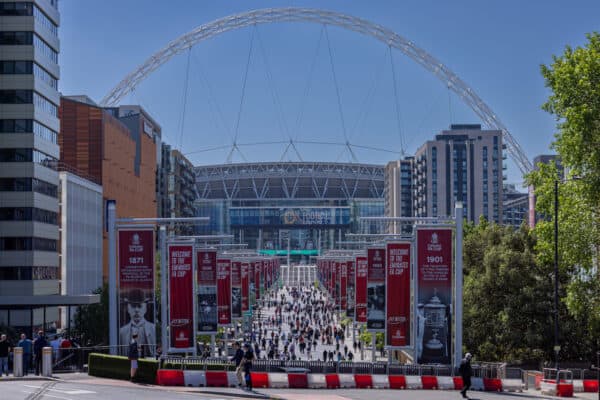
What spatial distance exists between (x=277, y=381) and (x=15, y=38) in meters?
51.3

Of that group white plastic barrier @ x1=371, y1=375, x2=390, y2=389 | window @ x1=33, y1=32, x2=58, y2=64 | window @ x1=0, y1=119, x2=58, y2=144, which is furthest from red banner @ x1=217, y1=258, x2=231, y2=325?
window @ x1=33, y1=32, x2=58, y2=64

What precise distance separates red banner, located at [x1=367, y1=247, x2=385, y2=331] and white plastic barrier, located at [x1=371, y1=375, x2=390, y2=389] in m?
11.9

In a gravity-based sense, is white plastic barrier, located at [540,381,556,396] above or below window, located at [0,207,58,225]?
below

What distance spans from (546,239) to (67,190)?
62000mm

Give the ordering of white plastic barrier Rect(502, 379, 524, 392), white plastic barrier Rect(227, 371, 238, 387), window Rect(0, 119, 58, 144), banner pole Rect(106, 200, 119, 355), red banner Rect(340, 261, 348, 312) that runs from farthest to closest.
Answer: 1. red banner Rect(340, 261, 348, 312)
2. window Rect(0, 119, 58, 144)
3. banner pole Rect(106, 200, 119, 355)
4. white plastic barrier Rect(502, 379, 524, 392)
5. white plastic barrier Rect(227, 371, 238, 387)

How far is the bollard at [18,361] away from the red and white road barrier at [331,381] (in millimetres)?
5511

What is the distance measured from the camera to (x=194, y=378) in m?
37.8

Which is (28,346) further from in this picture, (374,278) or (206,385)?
(374,278)

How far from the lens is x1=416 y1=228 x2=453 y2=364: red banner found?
42.8 m

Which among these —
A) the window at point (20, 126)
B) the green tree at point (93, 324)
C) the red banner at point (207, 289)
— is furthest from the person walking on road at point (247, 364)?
the window at point (20, 126)

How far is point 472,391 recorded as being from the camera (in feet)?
133

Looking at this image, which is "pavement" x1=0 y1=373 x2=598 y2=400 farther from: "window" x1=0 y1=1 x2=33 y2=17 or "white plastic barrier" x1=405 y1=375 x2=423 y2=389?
"window" x1=0 y1=1 x2=33 y2=17

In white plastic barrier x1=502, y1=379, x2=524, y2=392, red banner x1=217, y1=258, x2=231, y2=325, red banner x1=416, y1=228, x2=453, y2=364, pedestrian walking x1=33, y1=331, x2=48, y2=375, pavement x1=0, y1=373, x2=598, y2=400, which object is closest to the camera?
pavement x1=0, y1=373, x2=598, y2=400

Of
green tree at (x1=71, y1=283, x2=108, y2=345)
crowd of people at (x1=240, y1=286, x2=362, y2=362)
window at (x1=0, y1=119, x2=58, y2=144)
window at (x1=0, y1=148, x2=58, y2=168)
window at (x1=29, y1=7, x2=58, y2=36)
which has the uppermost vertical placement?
window at (x1=29, y1=7, x2=58, y2=36)
